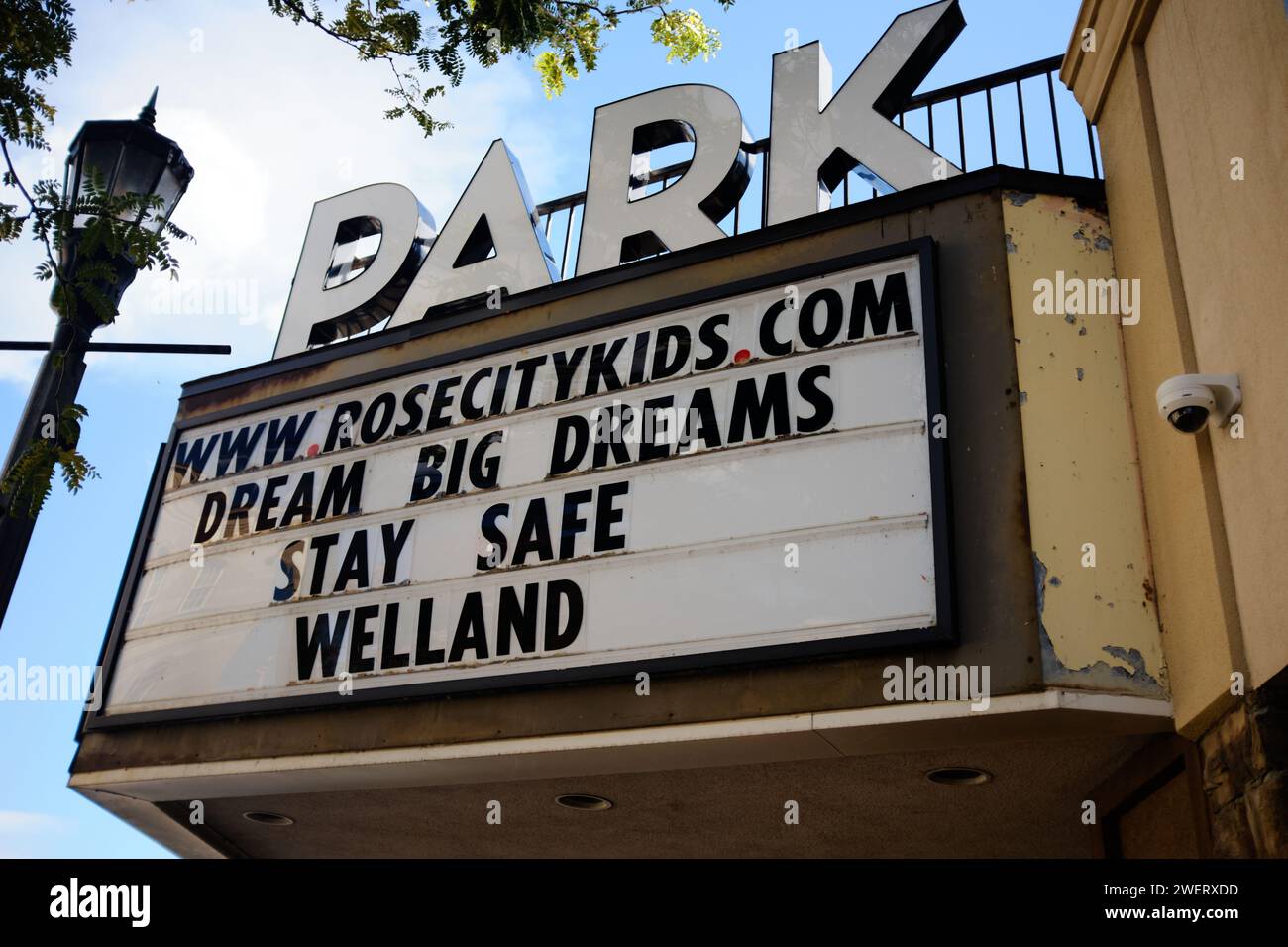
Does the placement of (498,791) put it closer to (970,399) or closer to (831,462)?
(831,462)

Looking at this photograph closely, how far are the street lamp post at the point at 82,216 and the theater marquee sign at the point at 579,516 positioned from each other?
164 cm

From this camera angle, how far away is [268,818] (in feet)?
24.5

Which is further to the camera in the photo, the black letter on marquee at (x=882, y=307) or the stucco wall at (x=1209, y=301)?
the black letter on marquee at (x=882, y=307)

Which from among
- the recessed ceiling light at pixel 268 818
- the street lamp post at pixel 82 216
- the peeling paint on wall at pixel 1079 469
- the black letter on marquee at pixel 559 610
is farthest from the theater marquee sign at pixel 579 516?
the street lamp post at pixel 82 216

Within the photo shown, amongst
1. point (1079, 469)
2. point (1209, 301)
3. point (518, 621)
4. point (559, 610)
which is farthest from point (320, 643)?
point (1209, 301)

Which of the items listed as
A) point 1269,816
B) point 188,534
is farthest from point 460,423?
point 1269,816

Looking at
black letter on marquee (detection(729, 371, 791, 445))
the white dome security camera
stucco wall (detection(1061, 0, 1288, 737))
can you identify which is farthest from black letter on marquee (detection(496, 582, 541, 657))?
the white dome security camera

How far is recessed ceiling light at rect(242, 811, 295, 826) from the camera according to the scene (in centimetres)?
739

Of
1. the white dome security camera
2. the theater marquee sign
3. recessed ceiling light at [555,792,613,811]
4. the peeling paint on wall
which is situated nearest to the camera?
the white dome security camera

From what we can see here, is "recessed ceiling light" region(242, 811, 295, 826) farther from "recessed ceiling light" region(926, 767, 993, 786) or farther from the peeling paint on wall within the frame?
the peeling paint on wall

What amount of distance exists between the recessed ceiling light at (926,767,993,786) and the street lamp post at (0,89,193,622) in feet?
15.0

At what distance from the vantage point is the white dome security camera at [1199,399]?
4633mm

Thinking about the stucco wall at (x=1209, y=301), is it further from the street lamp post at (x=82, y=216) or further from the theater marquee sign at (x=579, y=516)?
the street lamp post at (x=82, y=216)

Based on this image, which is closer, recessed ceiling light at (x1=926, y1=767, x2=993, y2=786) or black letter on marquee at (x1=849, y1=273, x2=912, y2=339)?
recessed ceiling light at (x1=926, y1=767, x2=993, y2=786)
